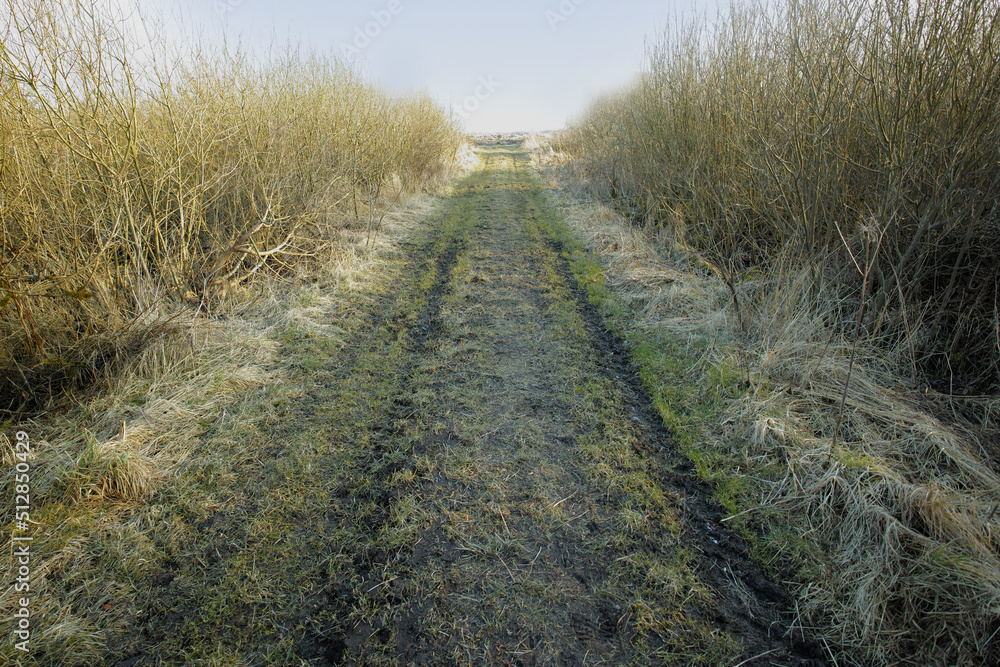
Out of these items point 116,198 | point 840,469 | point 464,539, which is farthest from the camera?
Result: point 116,198

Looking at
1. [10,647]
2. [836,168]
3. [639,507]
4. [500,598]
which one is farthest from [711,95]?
[10,647]

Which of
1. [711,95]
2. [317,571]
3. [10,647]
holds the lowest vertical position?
[317,571]

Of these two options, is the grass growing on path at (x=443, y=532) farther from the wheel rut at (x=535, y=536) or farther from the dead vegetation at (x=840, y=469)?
→ the dead vegetation at (x=840, y=469)

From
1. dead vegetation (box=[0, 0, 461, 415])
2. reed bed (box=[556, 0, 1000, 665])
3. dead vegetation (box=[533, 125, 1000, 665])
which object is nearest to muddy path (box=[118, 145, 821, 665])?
dead vegetation (box=[533, 125, 1000, 665])

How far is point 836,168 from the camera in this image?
394cm

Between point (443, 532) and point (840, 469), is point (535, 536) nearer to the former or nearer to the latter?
point (443, 532)

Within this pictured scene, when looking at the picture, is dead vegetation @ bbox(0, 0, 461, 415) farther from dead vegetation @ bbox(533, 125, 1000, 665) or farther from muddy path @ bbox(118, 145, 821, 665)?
dead vegetation @ bbox(533, 125, 1000, 665)

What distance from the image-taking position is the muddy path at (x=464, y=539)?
1982 millimetres

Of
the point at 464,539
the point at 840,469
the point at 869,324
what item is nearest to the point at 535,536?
the point at 464,539

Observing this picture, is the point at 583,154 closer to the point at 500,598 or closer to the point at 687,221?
the point at 687,221

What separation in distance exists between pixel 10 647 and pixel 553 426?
292 cm

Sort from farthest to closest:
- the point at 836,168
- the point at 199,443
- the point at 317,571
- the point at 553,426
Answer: the point at 836,168 → the point at 553,426 → the point at 199,443 → the point at 317,571

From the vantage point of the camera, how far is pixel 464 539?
8.14 feet

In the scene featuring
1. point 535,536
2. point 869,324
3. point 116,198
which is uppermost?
point 116,198
